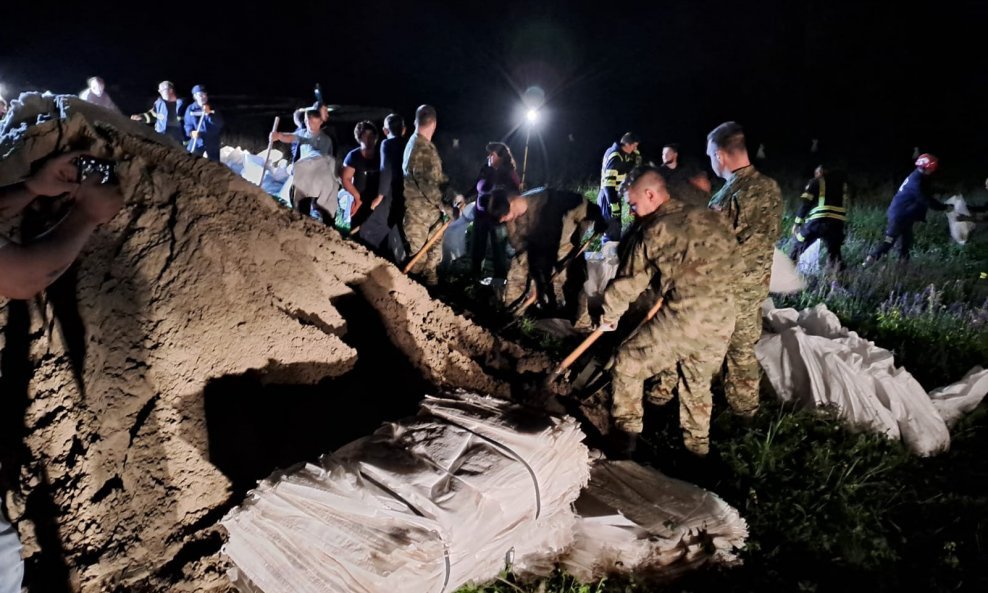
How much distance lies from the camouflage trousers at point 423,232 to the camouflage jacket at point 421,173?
54 millimetres

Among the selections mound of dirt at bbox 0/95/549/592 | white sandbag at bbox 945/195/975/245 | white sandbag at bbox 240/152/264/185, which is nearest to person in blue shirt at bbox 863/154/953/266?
white sandbag at bbox 945/195/975/245

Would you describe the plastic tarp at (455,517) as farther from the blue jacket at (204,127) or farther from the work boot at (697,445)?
the blue jacket at (204,127)

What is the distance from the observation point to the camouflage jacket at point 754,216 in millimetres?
4105

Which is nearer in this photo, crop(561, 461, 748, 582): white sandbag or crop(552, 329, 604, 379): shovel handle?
crop(561, 461, 748, 582): white sandbag

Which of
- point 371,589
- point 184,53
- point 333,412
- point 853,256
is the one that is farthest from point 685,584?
point 184,53

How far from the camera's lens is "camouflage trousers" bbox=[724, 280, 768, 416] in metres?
4.10

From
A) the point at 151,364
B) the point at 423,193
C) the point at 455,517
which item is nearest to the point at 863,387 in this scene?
the point at 455,517

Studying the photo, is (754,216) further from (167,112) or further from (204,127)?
(167,112)

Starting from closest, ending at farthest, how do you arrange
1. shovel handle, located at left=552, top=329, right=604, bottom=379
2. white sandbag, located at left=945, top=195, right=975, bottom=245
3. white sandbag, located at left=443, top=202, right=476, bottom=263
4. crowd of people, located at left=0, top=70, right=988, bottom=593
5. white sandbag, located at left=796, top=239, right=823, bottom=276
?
crowd of people, located at left=0, top=70, right=988, bottom=593 → shovel handle, located at left=552, top=329, right=604, bottom=379 → white sandbag, located at left=796, top=239, right=823, bottom=276 → white sandbag, located at left=443, top=202, right=476, bottom=263 → white sandbag, located at left=945, top=195, right=975, bottom=245

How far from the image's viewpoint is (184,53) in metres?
27.8

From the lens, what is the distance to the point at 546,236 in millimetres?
5711

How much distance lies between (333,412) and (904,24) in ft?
112

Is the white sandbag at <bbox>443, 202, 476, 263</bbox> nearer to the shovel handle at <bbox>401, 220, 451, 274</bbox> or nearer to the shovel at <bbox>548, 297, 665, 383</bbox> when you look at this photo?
the shovel handle at <bbox>401, 220, 451, 274</bbox>

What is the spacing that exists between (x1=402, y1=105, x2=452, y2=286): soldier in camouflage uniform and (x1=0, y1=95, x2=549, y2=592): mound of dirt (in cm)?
263
